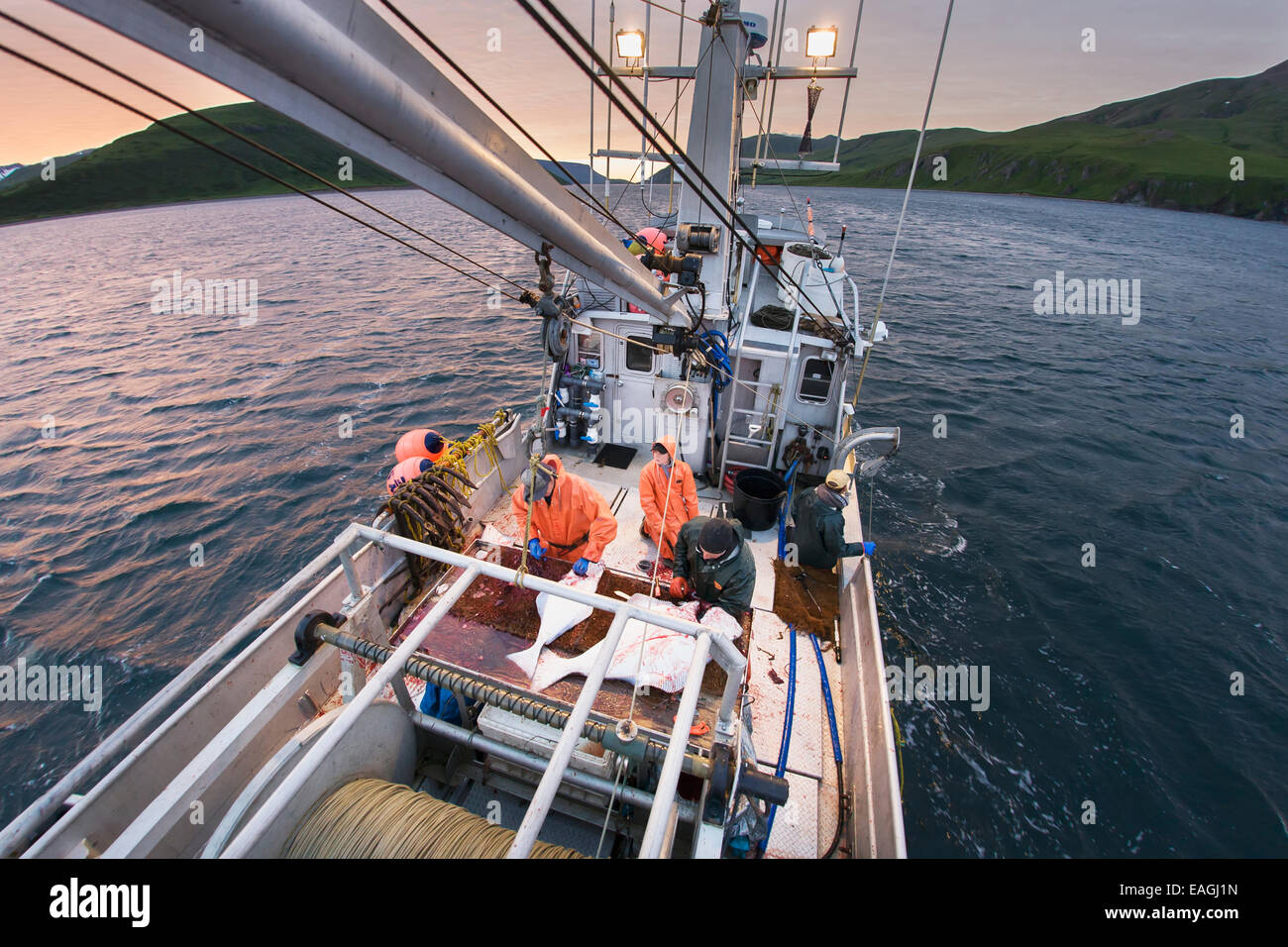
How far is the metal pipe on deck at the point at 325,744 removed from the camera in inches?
70.4

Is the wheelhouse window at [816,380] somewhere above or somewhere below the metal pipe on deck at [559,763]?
above

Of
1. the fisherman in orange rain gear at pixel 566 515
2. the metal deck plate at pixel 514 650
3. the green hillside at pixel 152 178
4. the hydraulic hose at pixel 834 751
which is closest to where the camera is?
the metal deck plate at pixel 514 650

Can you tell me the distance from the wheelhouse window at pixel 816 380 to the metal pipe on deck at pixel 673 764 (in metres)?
7.08

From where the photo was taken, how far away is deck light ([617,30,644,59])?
8401 millimetres

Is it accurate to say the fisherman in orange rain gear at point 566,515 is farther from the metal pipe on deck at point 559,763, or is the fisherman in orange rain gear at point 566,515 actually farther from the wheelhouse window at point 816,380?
the wheelhouse window at point 816,380

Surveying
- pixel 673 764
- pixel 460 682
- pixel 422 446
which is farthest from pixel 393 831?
pixel 422 446

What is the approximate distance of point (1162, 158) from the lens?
10038 centimetres

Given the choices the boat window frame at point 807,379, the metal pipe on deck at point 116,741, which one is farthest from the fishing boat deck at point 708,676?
the boat window frame at point 807,379

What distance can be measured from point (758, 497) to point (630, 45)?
7.60m

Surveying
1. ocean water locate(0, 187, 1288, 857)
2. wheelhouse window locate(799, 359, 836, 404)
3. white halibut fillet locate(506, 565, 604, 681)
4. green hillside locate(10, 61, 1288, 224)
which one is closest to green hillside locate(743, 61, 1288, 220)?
green hillside locate(10, 61, 1288, 224)

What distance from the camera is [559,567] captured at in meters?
4.95

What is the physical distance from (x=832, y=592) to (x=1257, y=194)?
381 ft

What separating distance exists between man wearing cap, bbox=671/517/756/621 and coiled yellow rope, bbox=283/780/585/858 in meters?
2.58

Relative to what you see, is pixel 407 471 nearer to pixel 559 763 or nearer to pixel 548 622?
pixel 548 622
